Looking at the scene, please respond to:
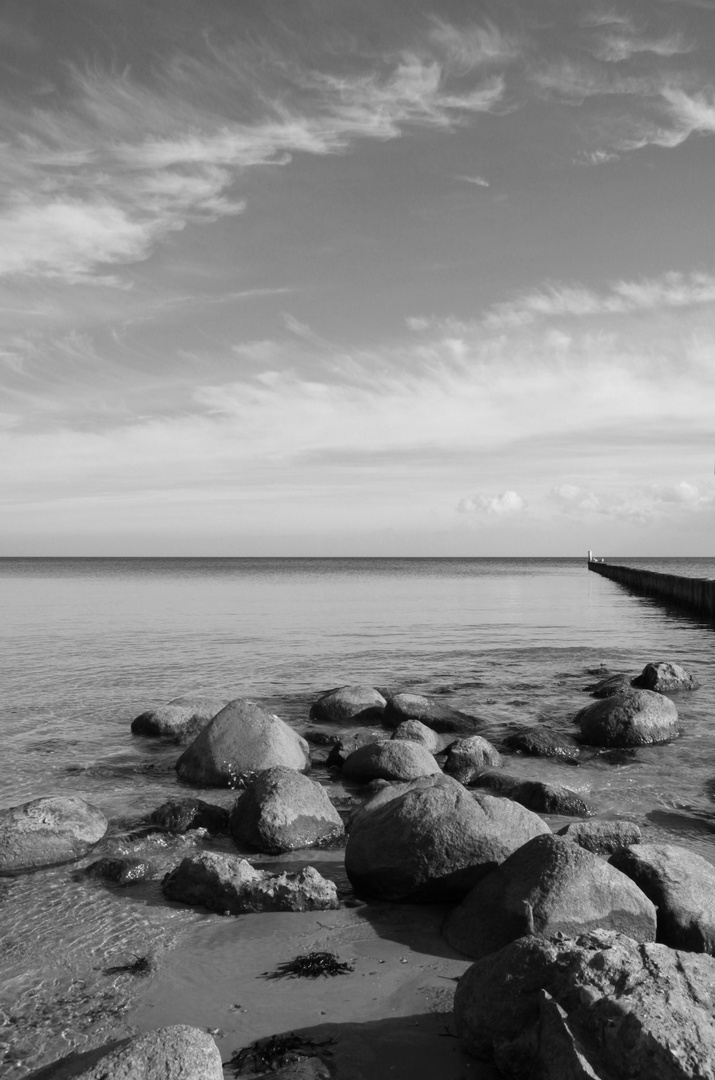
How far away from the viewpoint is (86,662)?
20938 mm

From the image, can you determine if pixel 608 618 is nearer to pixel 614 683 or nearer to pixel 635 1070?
pixel 614 683

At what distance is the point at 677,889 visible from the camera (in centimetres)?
594

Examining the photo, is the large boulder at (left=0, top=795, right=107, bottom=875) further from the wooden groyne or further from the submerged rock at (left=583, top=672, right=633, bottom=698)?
the wooden groyne

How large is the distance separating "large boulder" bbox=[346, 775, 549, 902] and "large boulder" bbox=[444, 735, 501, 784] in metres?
3.49

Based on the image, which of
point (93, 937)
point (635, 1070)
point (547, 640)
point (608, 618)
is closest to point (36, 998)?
point (93, 937)

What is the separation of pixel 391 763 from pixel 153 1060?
21.6 ft

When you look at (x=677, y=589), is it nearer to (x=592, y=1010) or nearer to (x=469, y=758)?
(x=469, y=758)

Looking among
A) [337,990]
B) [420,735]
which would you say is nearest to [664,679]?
[420,735]

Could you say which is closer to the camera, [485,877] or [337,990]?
[337,990]

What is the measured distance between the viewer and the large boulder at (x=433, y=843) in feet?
21.9

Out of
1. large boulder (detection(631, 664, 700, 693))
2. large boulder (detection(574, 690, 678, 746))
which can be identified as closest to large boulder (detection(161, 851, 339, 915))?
large boulder (detection(574, 690, 678, 746))

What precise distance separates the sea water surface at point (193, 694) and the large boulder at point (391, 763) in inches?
14.5

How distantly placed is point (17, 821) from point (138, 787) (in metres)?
2.63

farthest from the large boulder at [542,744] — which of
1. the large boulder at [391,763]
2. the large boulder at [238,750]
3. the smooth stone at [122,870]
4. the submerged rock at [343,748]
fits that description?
the smooth stone at [122,870]
